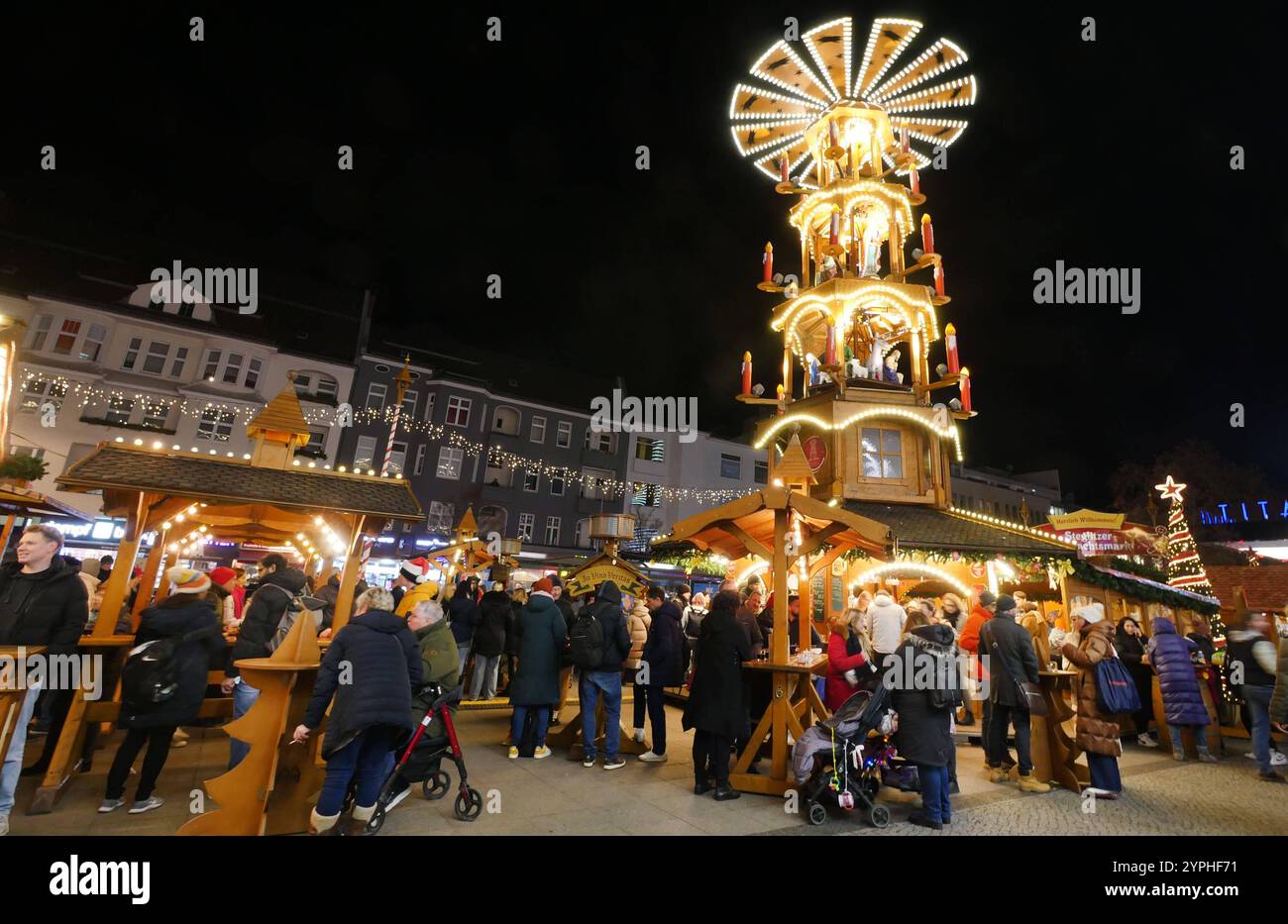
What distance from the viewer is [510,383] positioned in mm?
37438

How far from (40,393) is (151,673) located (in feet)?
91.3

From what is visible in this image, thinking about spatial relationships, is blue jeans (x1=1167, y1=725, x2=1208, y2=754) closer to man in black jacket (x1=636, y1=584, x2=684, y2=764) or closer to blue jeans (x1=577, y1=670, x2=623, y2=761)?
man in black jacket (x1=636, y1=584, x2=684, y2=764)

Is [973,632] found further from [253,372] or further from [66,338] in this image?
[66,338]

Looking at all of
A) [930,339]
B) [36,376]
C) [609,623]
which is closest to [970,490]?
[930,339]

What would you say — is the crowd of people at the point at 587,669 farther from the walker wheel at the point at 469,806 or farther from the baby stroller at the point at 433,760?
the walker wheel at the point at 469,806

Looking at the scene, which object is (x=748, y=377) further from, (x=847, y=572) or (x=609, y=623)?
(x=609, y=623)

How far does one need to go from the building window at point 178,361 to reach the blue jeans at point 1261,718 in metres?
36.0

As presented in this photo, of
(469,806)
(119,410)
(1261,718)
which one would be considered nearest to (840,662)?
(469,806)

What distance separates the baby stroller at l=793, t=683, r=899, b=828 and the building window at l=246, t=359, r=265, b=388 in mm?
31091

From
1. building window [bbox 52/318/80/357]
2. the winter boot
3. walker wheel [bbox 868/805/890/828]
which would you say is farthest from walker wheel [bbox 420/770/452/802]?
building window [bbox 52/318/80/357]

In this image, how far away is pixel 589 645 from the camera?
24.2ft

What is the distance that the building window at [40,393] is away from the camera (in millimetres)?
23297

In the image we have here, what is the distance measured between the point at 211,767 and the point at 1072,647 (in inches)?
409

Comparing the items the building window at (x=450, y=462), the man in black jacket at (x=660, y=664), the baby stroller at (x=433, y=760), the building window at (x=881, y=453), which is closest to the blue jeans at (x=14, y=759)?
the baby stroller at (x=433, y=760)
